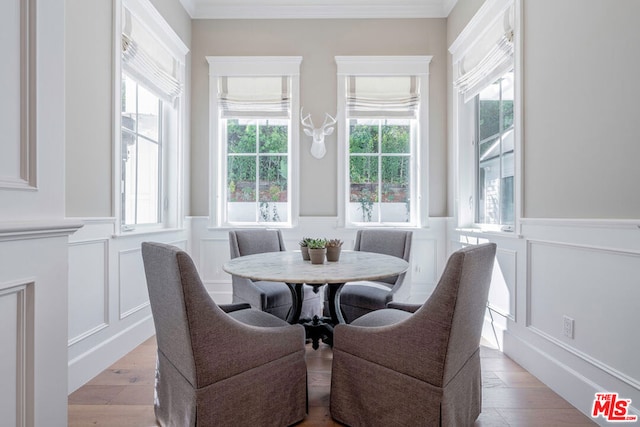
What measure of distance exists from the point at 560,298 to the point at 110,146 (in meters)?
3.00

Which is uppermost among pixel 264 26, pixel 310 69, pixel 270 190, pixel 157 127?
pixel 264 26

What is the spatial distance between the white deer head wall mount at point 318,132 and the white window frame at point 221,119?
4.5 inches

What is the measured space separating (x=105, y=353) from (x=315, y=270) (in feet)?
5.25

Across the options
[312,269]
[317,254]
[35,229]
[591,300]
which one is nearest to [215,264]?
[317,254]

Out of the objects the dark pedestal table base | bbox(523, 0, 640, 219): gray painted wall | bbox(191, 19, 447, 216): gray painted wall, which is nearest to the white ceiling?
bbox(191, 19, 447, 216): gray painted wall

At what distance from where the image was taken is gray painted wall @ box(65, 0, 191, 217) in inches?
76.0

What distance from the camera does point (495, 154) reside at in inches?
115

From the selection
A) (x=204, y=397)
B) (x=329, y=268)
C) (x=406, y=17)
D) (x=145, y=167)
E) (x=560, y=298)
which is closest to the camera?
(x=204, y=397)

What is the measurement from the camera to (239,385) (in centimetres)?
137

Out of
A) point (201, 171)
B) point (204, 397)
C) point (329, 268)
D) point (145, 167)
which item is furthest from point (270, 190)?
point (204, 397)

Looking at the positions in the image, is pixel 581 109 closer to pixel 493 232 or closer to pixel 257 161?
pixel 493 232

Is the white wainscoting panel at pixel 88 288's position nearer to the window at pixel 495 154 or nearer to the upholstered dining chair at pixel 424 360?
the upholstered dining chair at pixel 424 360

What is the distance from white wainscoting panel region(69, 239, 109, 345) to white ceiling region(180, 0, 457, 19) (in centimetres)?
276

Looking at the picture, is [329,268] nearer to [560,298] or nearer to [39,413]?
[39,413]
